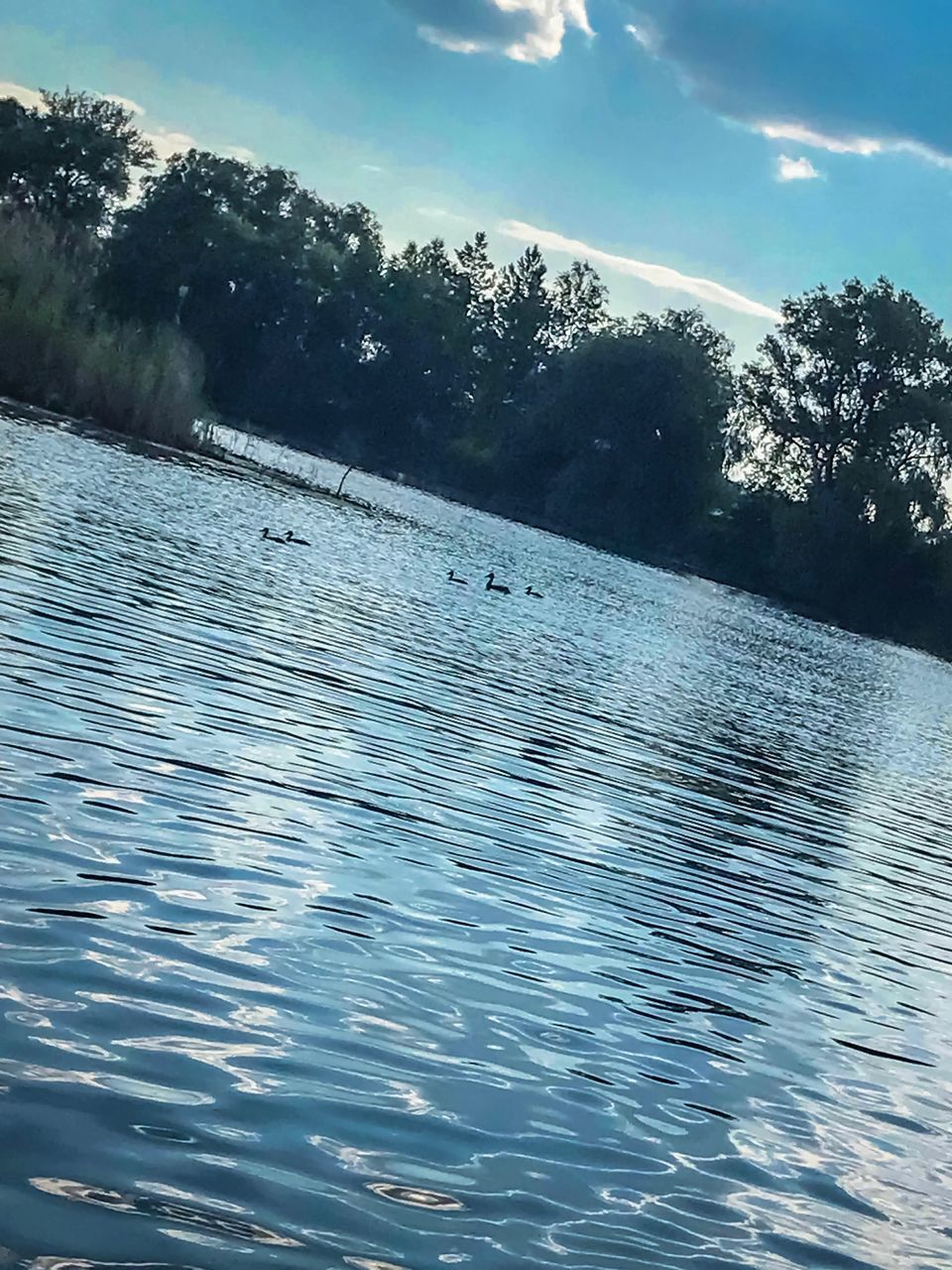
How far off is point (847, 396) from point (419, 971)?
10471 centimetres

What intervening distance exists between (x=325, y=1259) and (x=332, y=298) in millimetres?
110295

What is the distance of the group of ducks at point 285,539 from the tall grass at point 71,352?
12611 mm

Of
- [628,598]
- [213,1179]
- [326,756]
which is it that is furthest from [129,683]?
[628,598]

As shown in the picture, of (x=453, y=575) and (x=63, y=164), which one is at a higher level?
(x=63, y=164)

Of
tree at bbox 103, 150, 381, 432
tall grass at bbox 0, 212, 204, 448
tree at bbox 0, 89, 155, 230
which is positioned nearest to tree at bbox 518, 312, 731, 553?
tree at bbox 103, 150, 381, 432

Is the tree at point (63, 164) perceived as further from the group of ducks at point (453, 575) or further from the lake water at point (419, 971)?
the lake water at point (419, 971)

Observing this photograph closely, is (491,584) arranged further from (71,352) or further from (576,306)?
(576,306)

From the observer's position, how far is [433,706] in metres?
18.4

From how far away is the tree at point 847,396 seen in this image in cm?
10462

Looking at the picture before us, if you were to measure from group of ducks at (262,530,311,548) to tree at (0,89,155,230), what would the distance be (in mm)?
80193

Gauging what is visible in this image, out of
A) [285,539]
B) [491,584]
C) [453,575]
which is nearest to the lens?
[285,539]

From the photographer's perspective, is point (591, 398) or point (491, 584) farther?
point (591, 398)

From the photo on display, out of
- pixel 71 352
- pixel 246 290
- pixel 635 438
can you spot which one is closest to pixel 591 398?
pixel 635 438

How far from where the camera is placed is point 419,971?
28.8 ft
